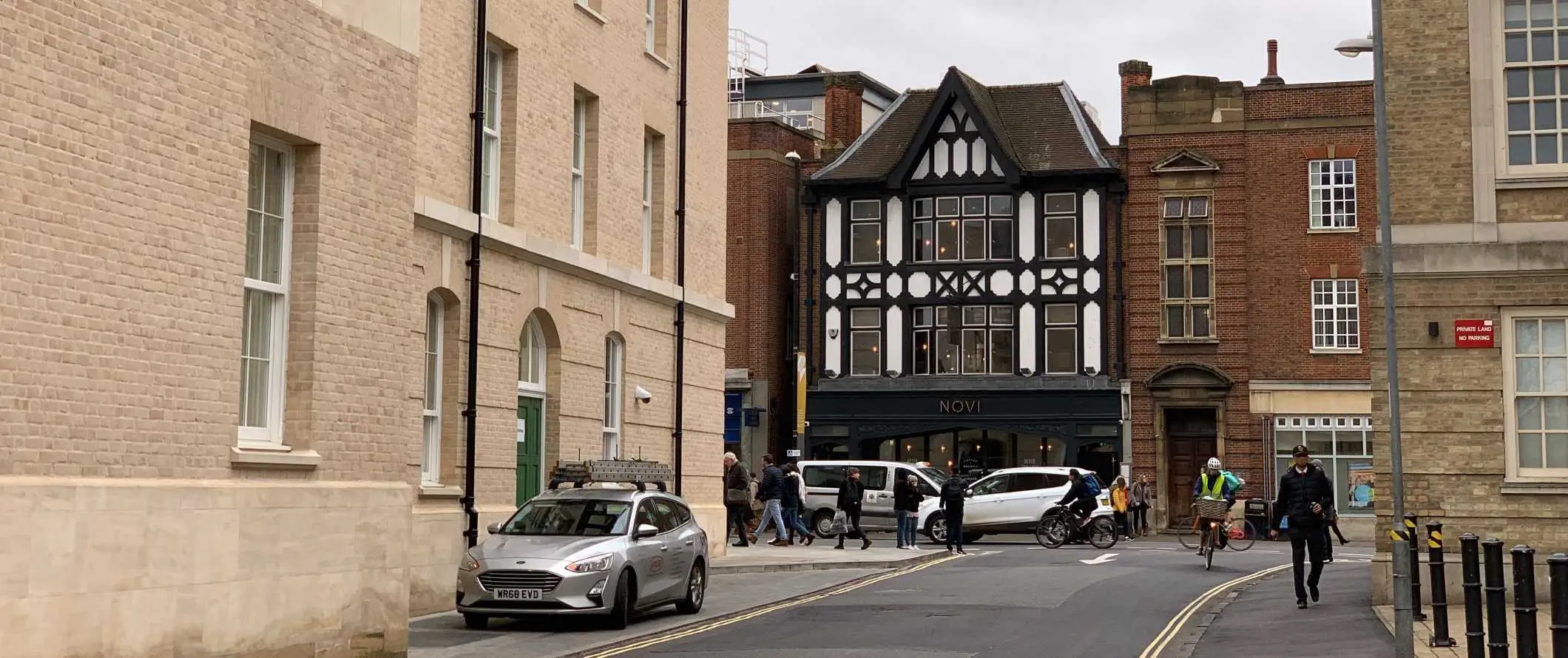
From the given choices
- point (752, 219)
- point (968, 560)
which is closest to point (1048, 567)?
point (968, 560)

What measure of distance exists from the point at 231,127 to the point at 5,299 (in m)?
2.70

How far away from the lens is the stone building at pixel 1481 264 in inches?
703

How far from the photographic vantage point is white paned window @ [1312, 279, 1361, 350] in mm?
42656

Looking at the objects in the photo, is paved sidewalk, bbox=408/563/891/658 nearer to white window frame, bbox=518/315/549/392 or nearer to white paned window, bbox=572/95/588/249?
white window frame, bbox=518/315/549/392

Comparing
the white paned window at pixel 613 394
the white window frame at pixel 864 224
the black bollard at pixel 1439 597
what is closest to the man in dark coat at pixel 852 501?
the white paned window at pixel 613 394

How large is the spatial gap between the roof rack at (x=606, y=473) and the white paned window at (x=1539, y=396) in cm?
909

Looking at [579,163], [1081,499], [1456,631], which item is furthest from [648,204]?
[1456,631]

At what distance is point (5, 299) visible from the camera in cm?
1073

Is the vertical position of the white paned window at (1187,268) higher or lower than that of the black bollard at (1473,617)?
higher

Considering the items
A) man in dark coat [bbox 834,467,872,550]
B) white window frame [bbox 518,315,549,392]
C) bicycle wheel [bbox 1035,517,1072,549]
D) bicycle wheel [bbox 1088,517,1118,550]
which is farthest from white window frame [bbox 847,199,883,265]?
white window frame [bbox 518,315,549,392]

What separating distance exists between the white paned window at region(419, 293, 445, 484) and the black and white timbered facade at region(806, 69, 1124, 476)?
2624 centimetres

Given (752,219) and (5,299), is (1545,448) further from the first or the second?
(752,219)

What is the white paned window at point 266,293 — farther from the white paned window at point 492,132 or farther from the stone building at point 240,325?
the white paned window at point 492,132

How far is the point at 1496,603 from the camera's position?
1086cm
